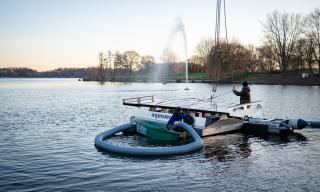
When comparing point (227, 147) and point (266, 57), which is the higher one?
point (266, 57)

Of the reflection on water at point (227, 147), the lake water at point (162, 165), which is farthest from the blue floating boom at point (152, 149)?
the reflection on water at point (227, 147)

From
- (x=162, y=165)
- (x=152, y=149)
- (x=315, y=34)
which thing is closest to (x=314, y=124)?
(x=152, y=149)

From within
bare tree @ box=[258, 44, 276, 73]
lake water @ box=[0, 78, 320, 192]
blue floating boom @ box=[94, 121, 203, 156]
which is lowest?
lake water @ box=[0, 78, 320, 192]

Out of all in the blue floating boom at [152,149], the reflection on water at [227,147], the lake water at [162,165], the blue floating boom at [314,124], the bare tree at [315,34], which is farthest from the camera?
the bare tree at [315,34]

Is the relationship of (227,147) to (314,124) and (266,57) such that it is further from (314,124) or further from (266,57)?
(266,57)

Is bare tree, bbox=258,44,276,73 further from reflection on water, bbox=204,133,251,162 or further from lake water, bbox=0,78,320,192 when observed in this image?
reflection on water, bbox=204,133,251,162

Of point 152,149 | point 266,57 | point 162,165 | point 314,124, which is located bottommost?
point 162,165

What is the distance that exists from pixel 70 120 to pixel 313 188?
1031 inches

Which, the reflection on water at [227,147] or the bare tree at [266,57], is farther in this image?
the bare tree at [266,57]

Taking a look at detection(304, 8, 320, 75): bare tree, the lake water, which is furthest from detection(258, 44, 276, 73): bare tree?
the lake water

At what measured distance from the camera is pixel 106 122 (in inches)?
1393

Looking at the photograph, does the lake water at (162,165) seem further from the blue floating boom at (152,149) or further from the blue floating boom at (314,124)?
the blue floating boom at (314,124)

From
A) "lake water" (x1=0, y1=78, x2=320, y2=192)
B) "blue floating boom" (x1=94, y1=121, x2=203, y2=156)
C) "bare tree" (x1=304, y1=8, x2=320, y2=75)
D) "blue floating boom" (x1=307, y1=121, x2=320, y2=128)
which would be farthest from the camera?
"bare tree" (x1=304, y1=8, x2=320, y2=75)

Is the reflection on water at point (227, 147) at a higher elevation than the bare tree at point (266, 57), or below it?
below
